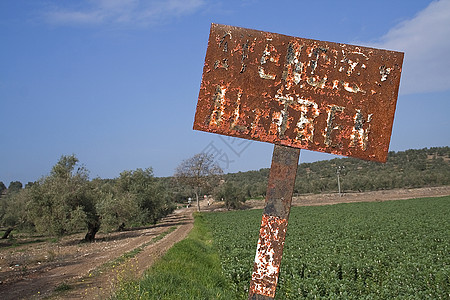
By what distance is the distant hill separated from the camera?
85.4 m

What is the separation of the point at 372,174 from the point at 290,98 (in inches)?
4032

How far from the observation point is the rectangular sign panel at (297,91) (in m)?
2.92

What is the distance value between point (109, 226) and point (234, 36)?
2953 cm

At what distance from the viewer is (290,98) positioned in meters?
2.99

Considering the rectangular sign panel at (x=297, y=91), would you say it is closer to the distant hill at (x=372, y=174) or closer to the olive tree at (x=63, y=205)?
the olive tree at (x=63, y=205)

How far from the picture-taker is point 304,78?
2996 millimetres

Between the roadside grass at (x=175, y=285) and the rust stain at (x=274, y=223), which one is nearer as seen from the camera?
the rust stain at (x=274, y=223)

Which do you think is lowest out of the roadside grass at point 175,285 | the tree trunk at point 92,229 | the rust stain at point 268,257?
the tree trunk at point 92,229

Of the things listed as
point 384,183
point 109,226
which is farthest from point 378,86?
point 384,183

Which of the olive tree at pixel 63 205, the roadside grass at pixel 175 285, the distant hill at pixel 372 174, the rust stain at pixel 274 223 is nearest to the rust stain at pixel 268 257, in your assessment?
the rust stain at pixel 274 223

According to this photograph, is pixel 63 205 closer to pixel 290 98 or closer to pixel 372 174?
pixel 290 98

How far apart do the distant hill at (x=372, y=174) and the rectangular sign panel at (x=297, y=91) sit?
79187mm

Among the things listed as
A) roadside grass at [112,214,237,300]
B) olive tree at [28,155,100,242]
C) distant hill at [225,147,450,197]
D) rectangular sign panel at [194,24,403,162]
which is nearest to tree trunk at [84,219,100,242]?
olive tree at [28,155,100,242]

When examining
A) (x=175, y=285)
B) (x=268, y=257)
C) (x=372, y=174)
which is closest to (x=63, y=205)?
(x=175, y=285)
